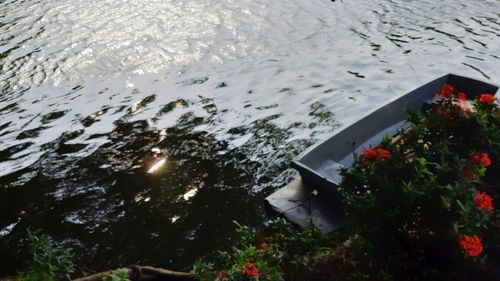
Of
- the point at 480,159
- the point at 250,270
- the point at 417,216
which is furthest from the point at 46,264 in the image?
the point at 480,159

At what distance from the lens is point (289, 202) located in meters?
6.66

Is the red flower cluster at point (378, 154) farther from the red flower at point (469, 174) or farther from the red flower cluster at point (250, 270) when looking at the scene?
the red flower cluster at point (250, 270)

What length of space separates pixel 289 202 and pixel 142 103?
5870 millimetres

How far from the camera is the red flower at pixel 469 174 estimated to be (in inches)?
163

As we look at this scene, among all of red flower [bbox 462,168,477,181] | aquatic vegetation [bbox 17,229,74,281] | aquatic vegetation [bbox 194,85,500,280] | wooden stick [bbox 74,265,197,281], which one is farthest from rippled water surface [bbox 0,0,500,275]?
red flower [bbox 462,168,477,181]

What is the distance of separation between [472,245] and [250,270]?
75.2 inches

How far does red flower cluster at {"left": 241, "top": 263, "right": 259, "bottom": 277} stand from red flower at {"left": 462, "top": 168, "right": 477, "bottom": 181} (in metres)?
2.08

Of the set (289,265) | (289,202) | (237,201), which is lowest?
(237,201)

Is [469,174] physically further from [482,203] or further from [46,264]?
[46,264]

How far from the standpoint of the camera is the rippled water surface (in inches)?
305

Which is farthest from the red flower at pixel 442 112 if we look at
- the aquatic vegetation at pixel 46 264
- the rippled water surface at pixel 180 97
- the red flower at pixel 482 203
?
the aquatic vegetation at pixel 46 264

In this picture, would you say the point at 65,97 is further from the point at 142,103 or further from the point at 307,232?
the point at 307,232

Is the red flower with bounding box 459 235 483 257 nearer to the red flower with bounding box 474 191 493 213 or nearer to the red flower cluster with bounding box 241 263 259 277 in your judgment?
the red flower with bounding box 474 191 493 213

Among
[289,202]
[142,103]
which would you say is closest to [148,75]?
[142,103]
